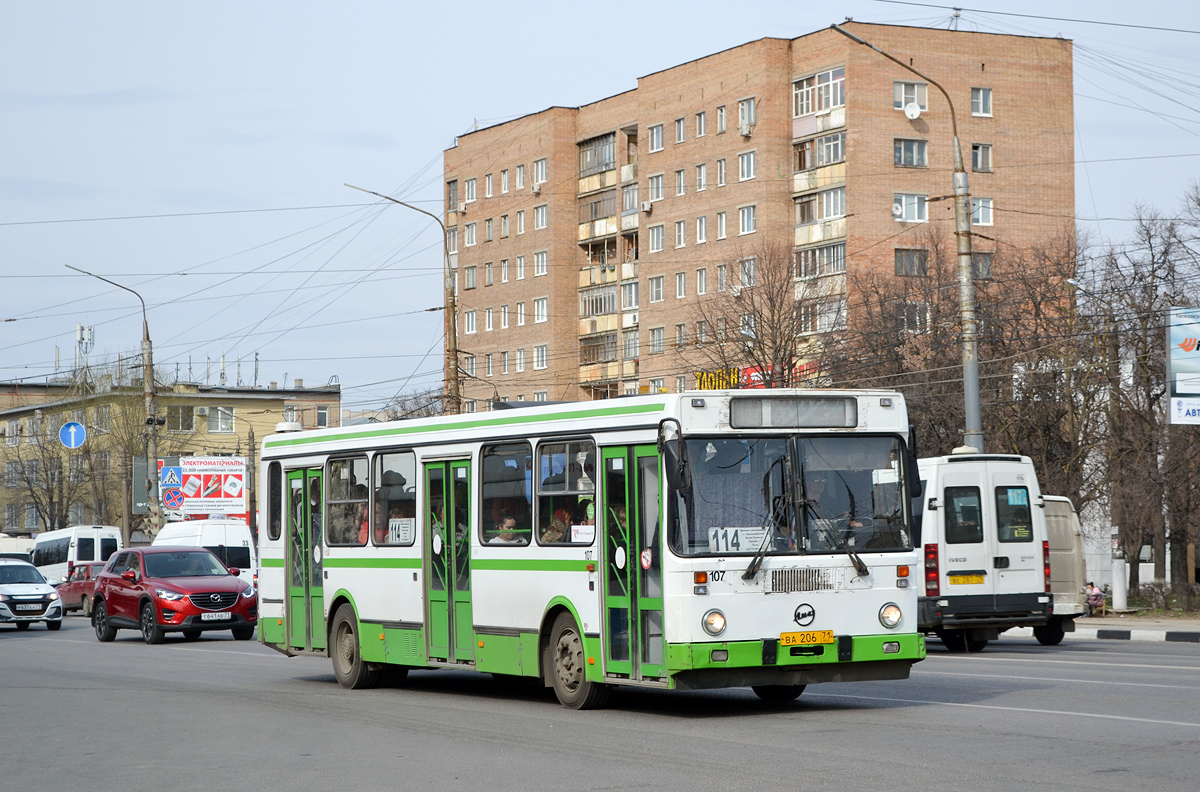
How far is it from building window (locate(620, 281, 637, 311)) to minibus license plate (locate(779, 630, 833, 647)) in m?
65.5

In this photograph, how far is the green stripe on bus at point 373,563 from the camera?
15.8 metres

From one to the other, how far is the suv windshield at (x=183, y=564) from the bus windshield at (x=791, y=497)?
18949mm

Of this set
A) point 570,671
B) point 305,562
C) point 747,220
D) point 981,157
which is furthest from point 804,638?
point 747,220

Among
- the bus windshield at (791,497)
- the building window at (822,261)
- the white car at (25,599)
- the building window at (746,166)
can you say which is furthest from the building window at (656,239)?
the bus windshield at (791,497)

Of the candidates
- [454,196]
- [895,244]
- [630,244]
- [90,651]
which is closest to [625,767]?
[90,651]

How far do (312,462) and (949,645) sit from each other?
966 centimetres

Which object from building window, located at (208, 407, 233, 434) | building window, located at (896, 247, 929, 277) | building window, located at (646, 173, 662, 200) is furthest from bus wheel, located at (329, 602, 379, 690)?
building window, located at (208, 407, 233, 434)

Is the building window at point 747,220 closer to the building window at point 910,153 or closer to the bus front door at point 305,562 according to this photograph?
the building window at point 910,153

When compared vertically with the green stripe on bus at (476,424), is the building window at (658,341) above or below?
above

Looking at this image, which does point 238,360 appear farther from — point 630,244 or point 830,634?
point 830,634

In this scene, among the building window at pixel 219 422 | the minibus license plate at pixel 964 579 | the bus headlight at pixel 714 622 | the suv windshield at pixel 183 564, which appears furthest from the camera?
the building window at pixel 219 422

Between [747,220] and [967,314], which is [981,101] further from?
[967,314]

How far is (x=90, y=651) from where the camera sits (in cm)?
2580

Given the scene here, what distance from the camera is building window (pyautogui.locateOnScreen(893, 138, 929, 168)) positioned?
64938 mm
